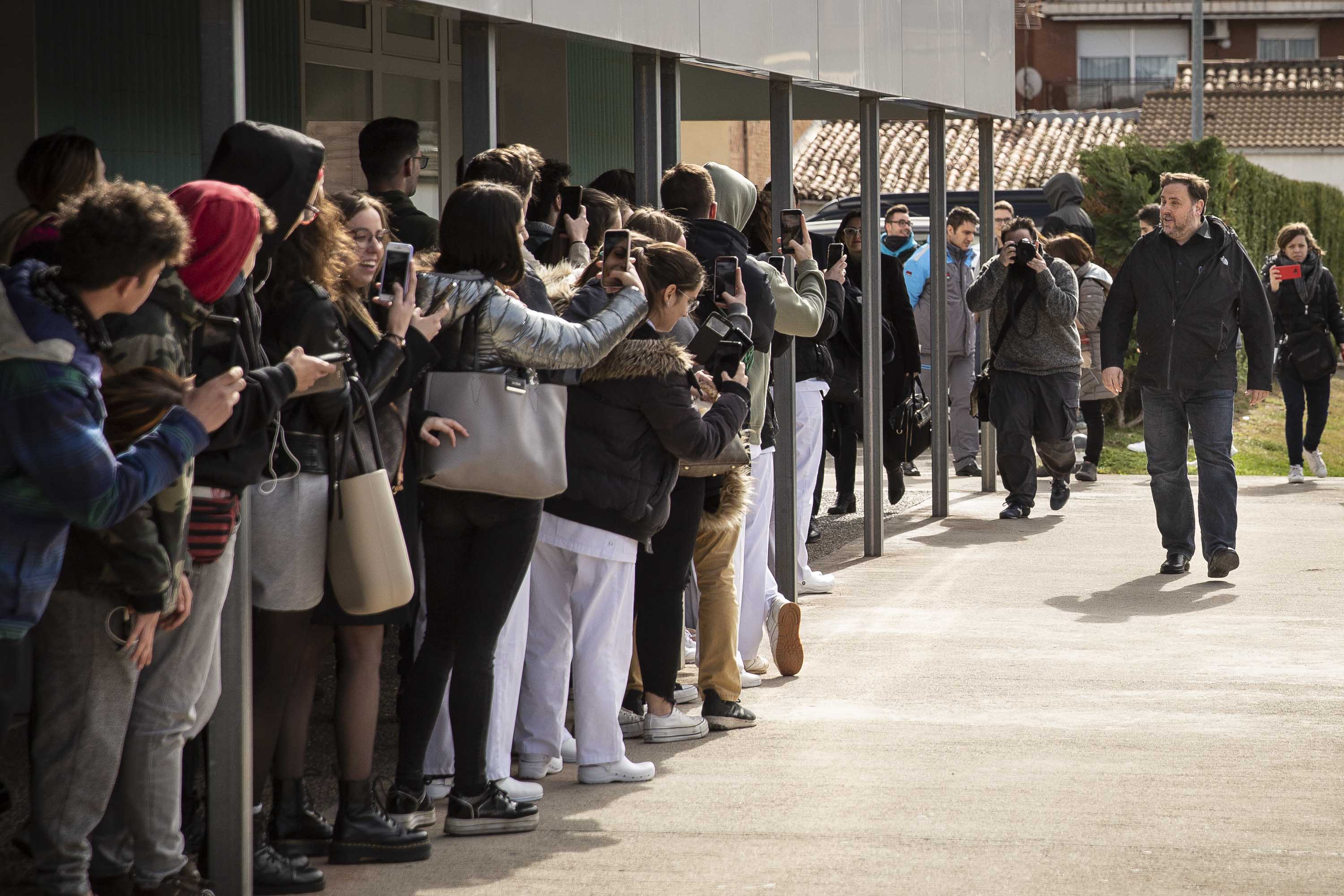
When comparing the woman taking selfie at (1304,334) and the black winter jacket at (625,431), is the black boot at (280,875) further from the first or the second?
the woman taking selfie at (1304,334)

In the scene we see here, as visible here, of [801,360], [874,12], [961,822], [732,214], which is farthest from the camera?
[874,12]

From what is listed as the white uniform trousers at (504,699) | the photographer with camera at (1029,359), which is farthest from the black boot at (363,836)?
the photographer with camera at (1029,359)

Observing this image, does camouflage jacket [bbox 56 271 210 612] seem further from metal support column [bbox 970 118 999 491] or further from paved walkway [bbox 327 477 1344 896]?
metal support column [bbox 970 118 999 491]

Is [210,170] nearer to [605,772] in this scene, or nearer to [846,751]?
[605,772]

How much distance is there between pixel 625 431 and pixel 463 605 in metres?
0.81

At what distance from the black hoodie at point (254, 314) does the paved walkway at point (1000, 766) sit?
118 cm

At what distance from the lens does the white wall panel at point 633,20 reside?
643cm

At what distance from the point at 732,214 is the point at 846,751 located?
2.19 metres

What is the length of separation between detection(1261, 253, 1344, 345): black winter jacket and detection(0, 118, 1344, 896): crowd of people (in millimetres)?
8331

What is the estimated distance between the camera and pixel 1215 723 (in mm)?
6535

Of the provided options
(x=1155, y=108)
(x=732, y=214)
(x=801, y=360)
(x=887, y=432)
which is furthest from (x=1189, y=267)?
(x=1155, y=108)

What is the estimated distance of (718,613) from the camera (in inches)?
251

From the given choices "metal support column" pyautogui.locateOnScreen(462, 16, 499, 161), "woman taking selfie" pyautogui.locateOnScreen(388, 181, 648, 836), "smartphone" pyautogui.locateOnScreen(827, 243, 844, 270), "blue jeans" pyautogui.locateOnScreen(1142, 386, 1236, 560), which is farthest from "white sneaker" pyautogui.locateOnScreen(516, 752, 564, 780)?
"blue jeans" pyautogui.locateOnScreen(1142, 386, 1236, 560)

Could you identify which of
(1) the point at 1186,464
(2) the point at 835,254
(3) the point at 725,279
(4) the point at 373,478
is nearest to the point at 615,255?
(3) the point at 725,279
